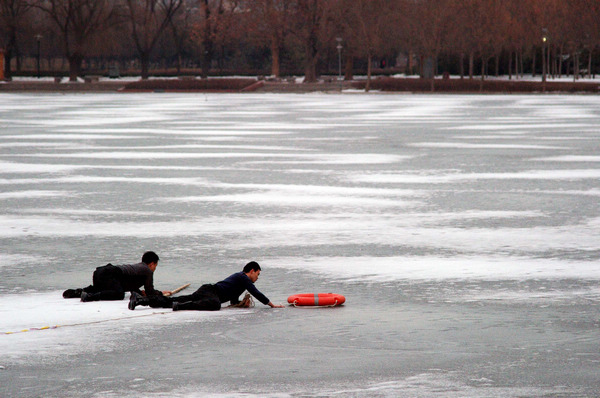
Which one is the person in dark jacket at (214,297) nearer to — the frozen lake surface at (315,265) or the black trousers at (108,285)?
the frozen lake surface at (315,265)

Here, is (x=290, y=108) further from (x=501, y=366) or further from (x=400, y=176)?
(x=501, y=366)

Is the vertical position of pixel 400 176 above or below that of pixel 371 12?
below

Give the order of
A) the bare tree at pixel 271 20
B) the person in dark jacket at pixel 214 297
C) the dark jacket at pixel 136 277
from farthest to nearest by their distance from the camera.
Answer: the bare tree at pixel 271 20
the dark jacket at pixel 136 277
the person in dark jacket at pixel 214 297

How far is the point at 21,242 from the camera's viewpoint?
12.2 m

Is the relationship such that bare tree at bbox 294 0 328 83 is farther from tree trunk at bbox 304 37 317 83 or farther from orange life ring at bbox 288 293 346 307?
orange life ring at bbox 288 293 346 307

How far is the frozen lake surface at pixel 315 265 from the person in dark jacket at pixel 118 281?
0.13 m

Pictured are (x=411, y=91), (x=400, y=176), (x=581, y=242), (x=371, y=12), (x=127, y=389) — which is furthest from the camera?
(x=371, y=12)

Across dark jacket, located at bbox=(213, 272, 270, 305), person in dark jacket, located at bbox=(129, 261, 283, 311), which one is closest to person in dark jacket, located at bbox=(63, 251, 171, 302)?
person in dark jacket, located at bbox=(129, 261, 283, 311)

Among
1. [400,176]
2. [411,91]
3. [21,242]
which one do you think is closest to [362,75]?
[411,91]

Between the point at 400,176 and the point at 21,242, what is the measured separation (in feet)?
28.3

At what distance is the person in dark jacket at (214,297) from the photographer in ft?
29.3

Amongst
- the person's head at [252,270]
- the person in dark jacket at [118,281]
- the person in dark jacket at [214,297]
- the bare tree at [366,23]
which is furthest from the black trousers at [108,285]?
the bare tree at [366,23]

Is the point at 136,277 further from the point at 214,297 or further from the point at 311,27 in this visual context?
the point at 311,27

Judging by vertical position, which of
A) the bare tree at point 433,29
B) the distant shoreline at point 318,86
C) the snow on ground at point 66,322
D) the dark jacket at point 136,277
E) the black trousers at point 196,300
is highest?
Result: the bare tree at point 433,29
